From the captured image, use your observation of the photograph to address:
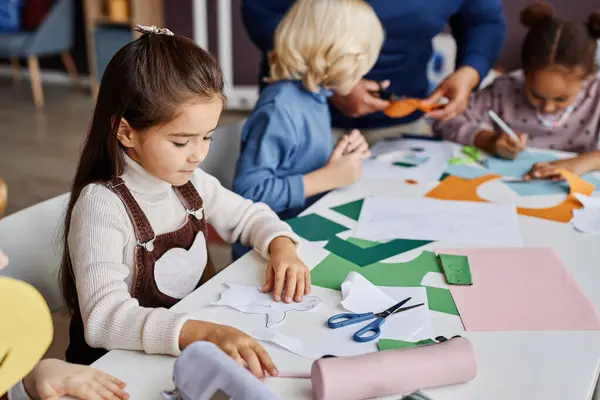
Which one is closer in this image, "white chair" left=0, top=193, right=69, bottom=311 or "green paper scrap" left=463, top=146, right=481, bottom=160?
"white chair" left=0, top=193, right=69, bottom=311

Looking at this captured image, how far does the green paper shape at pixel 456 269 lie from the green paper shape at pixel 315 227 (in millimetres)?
235

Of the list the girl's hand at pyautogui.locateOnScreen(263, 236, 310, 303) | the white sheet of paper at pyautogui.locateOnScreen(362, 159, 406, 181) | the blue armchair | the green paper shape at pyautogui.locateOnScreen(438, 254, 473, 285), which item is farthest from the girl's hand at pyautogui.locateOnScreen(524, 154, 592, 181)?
the blue armchair

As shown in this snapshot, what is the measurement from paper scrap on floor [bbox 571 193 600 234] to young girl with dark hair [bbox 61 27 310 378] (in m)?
0.66

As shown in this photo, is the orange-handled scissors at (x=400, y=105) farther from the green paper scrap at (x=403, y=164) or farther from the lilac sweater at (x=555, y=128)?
the lilac sweater at (x=555, y=128)

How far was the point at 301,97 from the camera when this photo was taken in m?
1.72

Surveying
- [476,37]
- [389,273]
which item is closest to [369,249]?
[389,273]

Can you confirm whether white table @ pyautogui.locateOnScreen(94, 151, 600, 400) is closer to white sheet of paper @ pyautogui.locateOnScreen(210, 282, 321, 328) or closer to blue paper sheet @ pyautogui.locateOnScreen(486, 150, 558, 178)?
white sheet of paper @ pyautogui.locateOnScreen(210, 282, 321, 328)

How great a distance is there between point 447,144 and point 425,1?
449mm

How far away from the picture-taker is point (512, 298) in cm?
115

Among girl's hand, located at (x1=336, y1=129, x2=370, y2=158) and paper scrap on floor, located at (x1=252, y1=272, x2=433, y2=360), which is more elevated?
girl's hand, located at (x1=336, y1=129, x2=370, y2=158)

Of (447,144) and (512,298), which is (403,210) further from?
(447,144)

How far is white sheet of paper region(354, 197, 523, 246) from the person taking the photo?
4.58 ft

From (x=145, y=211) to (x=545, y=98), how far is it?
4.71 ft

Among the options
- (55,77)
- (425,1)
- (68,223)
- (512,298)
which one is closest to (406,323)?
(512,298)
